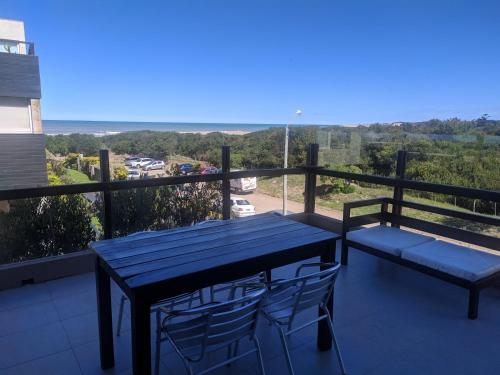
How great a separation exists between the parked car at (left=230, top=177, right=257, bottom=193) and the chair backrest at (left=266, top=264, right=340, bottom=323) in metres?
2.41

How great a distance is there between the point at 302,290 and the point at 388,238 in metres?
2.00

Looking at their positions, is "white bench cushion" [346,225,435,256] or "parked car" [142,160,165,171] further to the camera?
"parked car" [142,160,165,171]

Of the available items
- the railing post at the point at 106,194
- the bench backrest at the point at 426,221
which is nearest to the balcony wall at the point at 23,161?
the railing post at the point at 106,194

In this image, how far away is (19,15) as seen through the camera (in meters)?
12.5

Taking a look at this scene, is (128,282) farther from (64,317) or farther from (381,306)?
(381,306)

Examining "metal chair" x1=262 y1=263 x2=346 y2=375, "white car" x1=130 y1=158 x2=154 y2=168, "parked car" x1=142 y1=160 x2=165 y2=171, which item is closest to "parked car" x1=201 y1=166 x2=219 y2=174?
"parked car" x1=142 y1=160 x2=165 y2=171

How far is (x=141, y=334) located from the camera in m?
1.45

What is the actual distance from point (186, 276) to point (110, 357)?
86cm

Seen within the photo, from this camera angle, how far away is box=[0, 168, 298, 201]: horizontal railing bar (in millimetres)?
2920

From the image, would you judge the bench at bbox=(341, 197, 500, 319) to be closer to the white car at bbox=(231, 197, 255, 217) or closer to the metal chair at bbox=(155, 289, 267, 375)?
the white car at bbox=(231, 197, 255, 217)

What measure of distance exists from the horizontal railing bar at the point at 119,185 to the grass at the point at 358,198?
31 cm

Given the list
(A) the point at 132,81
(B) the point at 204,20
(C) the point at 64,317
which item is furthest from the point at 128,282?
(A) the point at 132,81

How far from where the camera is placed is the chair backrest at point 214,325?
1.37m

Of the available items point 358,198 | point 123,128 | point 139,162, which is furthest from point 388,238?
point 123,128
